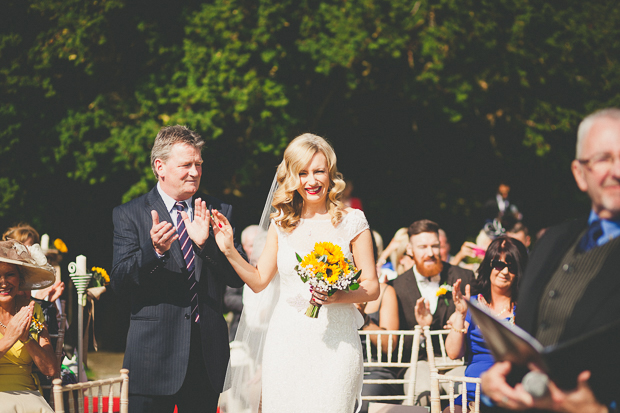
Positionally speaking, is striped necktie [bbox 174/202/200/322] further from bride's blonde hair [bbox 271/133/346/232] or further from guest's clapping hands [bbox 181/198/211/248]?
bride's blonde hair [bbox 271/133/346/232]

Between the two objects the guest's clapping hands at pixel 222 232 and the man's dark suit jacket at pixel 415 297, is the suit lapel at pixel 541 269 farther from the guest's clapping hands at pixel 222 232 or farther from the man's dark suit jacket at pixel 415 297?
the man's dark suit jacket at pixel 415 297

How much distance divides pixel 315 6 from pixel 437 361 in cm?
730

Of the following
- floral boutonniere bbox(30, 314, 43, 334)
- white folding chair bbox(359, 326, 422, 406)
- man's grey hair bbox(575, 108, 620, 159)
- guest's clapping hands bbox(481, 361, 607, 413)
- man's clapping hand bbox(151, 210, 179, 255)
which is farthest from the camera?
white folding chair bbox(359, 326, 422, 406)

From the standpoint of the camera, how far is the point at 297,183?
12.9ft

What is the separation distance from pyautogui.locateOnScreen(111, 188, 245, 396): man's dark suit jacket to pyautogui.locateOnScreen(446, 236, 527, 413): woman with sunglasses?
5.78ft

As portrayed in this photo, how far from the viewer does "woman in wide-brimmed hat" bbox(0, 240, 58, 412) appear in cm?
386

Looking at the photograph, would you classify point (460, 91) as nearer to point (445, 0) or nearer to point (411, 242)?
point (445, 0)

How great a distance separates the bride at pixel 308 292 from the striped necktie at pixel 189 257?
205 mm

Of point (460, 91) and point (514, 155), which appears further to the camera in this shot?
point (514, 155)

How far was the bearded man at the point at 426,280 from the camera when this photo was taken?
5.81 m

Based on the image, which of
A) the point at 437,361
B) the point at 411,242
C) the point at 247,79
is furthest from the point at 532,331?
the point at 247,79

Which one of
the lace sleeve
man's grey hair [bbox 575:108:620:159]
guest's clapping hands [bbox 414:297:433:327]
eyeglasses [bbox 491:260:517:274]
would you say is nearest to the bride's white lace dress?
the lace sleeve

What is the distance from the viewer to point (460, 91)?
10.6 meters

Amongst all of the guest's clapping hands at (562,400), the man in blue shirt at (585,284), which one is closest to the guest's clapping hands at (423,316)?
the man in blue shirt at (585,284)
